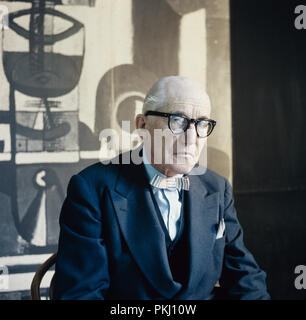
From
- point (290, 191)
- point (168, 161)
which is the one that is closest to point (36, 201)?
point (168, 161)

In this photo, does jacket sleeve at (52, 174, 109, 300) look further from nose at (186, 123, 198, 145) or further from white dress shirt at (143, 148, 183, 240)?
nose at (186, 123, 198, 145)

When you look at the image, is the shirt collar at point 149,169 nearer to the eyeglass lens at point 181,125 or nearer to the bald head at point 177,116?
the bald head at point 177,116

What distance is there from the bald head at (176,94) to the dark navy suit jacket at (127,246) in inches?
11.6

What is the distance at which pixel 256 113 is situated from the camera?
2.37 m

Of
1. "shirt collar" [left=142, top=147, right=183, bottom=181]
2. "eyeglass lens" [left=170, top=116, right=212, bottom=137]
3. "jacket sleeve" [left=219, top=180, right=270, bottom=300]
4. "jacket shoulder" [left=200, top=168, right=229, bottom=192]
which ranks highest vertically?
"eyeglass lens" [left=170, top=116, right=212, bottom=137]

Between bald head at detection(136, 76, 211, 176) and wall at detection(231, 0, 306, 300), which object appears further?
wall at detection(231, 0, 306, 300)

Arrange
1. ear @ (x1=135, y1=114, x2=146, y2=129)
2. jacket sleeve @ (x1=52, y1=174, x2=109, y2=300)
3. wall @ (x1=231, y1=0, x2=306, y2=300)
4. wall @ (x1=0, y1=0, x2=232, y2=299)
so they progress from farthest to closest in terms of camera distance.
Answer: wall @ (x1=231, y1=0, x2=306, y2=300)
wall @ (x1=0, y1=0, x2=232, y2=299)
ear @ (x1=135, y1=114, x2=146, y2=129)
jacket sleeve @ (x1=52, y1=174, x2=109, y2=300)

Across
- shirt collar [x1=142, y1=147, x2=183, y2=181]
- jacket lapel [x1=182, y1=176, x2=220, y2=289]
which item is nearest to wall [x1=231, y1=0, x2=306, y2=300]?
jacket lapel [x1=182, y1=176, x2=220, y2=289]

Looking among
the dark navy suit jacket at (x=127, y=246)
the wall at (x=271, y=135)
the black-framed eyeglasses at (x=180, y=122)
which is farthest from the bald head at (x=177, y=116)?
the wall at (x=271, y=135)

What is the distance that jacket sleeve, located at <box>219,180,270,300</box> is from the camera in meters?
1.14

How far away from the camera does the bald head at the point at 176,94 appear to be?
1010 millimetres

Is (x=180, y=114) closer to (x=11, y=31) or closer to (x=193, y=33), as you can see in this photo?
(x=193, y=33)

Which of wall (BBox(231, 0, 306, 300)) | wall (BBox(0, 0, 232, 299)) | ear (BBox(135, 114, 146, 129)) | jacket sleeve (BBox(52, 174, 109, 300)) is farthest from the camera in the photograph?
wall (BBox(231, 0, 306, 300))

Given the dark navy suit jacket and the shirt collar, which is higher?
the shirt collar
